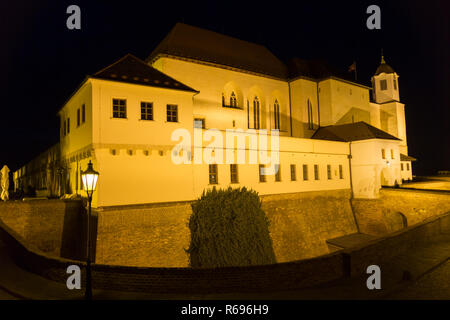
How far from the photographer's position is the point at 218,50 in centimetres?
2695

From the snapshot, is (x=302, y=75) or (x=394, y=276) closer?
(x=394, y=276)

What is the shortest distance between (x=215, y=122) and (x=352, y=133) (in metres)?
13.8

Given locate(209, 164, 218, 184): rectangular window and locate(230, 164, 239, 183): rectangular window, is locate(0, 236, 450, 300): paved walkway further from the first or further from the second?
locate(230, 164, 239, 183): rectangular window

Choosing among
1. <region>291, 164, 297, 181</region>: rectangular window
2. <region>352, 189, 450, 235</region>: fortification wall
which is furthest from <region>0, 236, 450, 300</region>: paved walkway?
<region>352, 189, 450, 235</region>: fortification wall

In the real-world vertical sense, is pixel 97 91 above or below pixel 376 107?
below

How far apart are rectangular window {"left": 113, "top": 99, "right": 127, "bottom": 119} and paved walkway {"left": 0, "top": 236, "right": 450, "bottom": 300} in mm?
8293

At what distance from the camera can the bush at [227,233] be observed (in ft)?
36.4

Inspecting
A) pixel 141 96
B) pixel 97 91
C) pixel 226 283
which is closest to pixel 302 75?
pixel 141 96

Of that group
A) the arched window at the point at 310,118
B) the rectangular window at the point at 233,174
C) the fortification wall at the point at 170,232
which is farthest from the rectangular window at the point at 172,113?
the arched window at the point at 310,118

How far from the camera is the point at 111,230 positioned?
1459 cm

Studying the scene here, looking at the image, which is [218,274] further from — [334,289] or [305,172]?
[305,172]

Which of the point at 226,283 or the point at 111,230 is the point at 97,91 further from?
the point at 226,283

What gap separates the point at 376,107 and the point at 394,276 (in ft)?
121

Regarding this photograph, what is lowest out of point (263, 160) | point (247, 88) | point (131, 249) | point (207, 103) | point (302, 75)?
point (131, 249)
